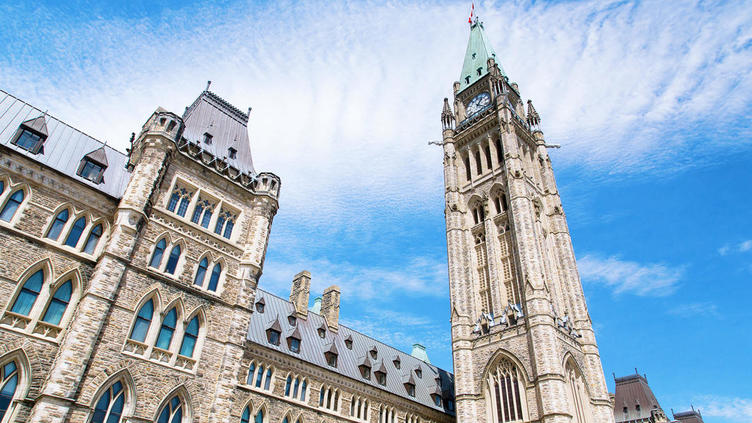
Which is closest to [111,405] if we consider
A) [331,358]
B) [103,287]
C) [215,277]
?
[103,287]

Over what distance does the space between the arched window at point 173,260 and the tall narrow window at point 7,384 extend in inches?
224

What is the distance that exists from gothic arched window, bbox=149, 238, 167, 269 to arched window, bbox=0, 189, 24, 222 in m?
4.73

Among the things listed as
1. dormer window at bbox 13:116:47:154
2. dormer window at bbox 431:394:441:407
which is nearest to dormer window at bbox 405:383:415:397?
dormer window at bbox 431:394:441:407

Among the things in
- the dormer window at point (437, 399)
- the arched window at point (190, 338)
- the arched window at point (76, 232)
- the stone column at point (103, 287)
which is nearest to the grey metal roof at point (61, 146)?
the stone column at point (103, 287)

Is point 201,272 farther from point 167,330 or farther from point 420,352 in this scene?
point 420,352

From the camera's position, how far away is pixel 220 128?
24875mm

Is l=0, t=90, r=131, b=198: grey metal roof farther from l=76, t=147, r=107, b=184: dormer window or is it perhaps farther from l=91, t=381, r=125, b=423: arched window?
l=91, t=381, r=125, b=423: arched window

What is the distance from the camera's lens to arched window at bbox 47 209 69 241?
16.9m

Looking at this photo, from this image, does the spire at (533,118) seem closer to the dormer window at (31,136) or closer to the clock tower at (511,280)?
the clock tower at (511,280)

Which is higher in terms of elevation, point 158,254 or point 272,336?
point 272,336

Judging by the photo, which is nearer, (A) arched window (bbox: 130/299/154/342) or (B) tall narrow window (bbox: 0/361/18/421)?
(B) tall narrow window (bbox: 0/361/18/421)

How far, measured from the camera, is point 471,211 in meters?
43.4

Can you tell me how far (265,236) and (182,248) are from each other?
154 inches

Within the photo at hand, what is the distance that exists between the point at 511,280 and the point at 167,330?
26.3 meters
